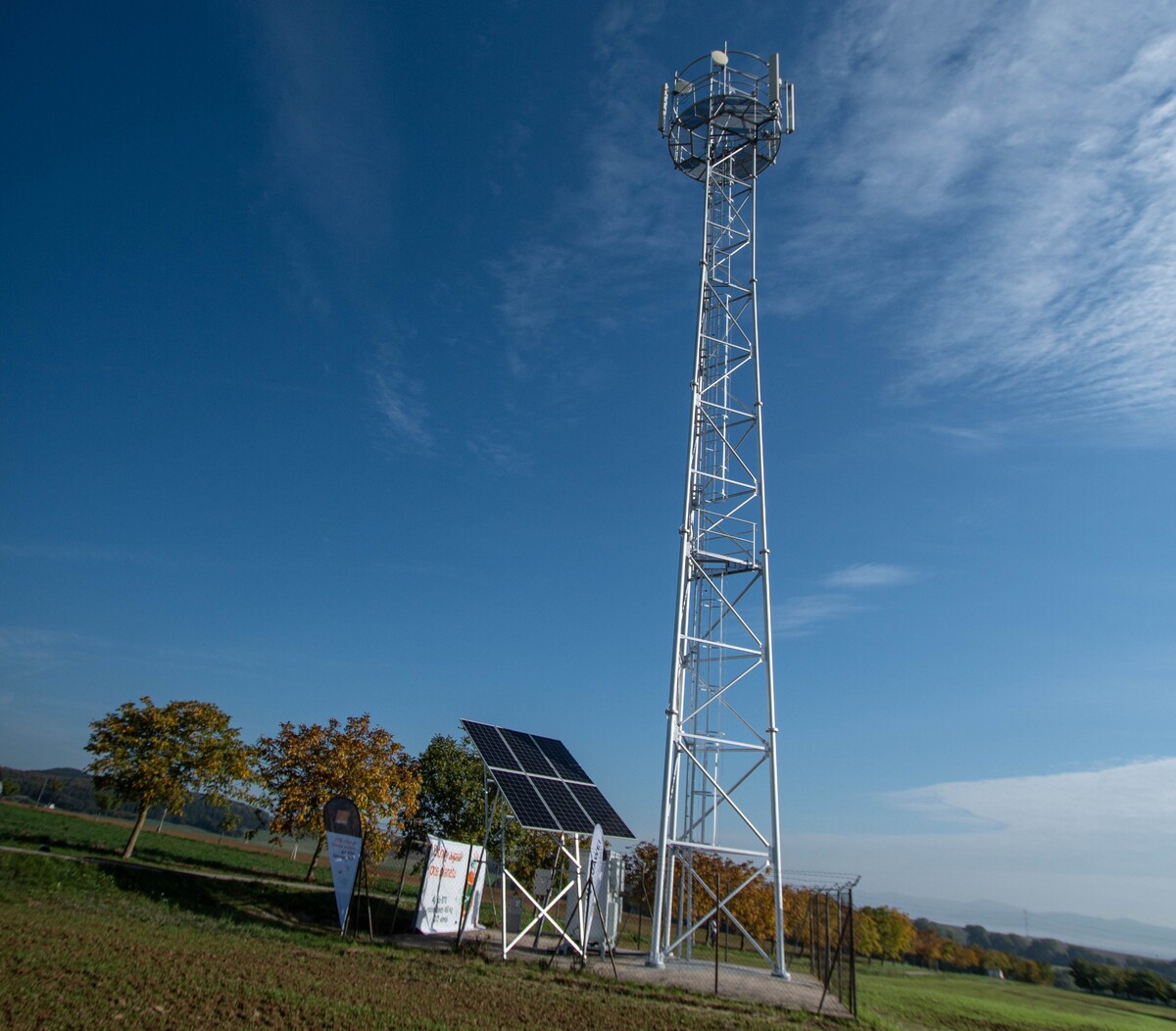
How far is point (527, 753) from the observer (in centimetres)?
2184

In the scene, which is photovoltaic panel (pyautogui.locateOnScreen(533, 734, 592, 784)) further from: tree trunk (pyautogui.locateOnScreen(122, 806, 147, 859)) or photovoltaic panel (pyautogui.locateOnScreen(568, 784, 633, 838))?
tree trunk (pyautogui.locateOnScreen(122, 806, 147, 859))

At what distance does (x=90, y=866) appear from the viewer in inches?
794

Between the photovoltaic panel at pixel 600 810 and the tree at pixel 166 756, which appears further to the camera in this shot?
the tree at pixel 166 756

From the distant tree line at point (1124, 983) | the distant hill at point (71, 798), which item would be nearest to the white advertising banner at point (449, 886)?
the distant tree line at point (1124, 983)

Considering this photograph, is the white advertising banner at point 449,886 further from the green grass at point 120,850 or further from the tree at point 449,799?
the tree at point 449,799

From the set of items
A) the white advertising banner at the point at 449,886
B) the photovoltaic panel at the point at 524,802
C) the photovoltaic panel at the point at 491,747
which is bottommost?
the white advertising banner at the point at 449,886

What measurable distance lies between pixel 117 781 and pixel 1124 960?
4845 inches

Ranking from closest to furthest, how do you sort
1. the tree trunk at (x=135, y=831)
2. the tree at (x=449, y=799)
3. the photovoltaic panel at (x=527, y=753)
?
the photovoltaic panel at (x=527, y=753) → the tree trunk at (x=135, y=831) → the tree at (x=449, y=799)

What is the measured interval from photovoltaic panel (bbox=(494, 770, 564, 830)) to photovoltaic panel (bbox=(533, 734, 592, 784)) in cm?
216

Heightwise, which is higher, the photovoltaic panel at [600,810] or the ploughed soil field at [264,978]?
the photovoltaic panel at [600,810]

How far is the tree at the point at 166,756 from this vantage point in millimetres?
28641

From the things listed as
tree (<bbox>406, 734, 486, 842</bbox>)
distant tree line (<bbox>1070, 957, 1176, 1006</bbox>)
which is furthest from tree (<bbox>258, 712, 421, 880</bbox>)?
distant tree line (<bbox>1070, 957, 1176, 1006</bbox>)

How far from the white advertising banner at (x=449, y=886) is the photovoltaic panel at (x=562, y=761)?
3.14 meters

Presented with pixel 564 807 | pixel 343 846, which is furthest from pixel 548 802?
pixel 343 846
